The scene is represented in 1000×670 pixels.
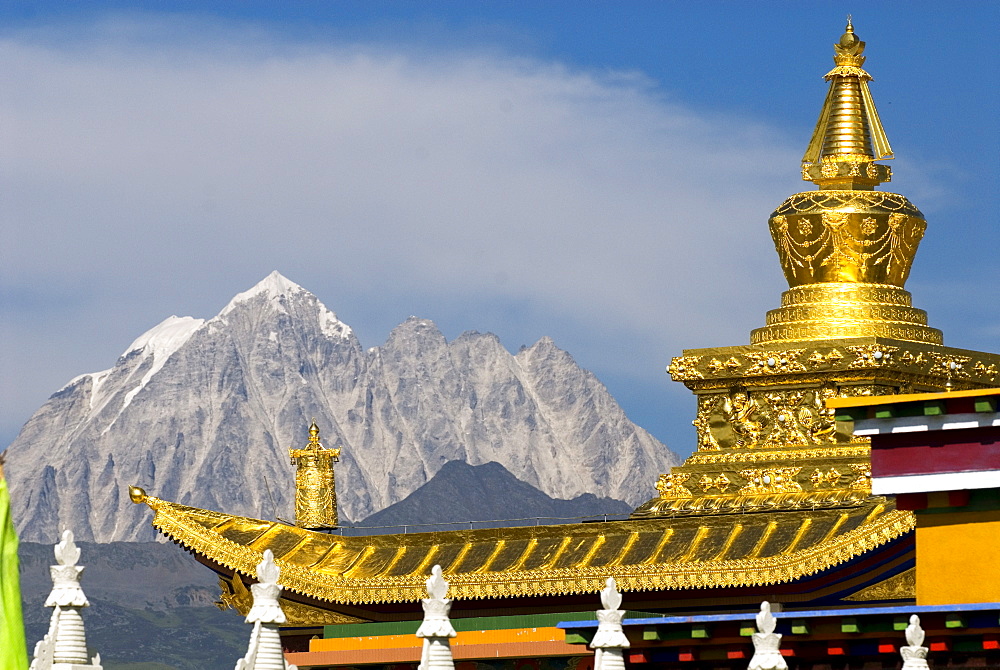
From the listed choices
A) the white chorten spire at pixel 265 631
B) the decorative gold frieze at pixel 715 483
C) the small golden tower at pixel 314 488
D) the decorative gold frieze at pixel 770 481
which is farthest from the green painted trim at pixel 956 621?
the small golden tower at pixel 314 488

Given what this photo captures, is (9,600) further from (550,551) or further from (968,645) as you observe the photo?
(550,551)

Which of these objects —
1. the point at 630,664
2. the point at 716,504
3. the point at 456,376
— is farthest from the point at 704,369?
the point at 456,376

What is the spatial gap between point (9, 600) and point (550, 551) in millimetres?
12203

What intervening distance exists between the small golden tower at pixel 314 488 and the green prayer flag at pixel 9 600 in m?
14.0

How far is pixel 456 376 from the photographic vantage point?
642ft

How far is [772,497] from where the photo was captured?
81.4 ft

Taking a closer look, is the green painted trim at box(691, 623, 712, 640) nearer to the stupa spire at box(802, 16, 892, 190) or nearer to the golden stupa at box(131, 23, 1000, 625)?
the golden stupa at box(131, 23, 1000, 625)

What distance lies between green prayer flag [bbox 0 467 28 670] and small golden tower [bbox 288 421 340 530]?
14.0 meters

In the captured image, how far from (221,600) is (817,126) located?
370 inches

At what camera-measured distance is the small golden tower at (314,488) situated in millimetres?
27578

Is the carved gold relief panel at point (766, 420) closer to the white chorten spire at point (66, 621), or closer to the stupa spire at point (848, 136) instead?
the stupa spire at point (848, 136)

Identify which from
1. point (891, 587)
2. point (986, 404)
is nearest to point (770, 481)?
point (891, 587)

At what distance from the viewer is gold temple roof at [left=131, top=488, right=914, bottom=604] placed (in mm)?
23109

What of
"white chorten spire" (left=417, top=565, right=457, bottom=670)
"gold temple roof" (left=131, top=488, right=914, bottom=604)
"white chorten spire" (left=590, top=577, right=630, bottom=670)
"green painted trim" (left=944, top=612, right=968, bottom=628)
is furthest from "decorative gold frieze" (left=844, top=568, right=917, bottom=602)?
"white chorten spire" (left=417, top=565, right=457, bottom=670)
